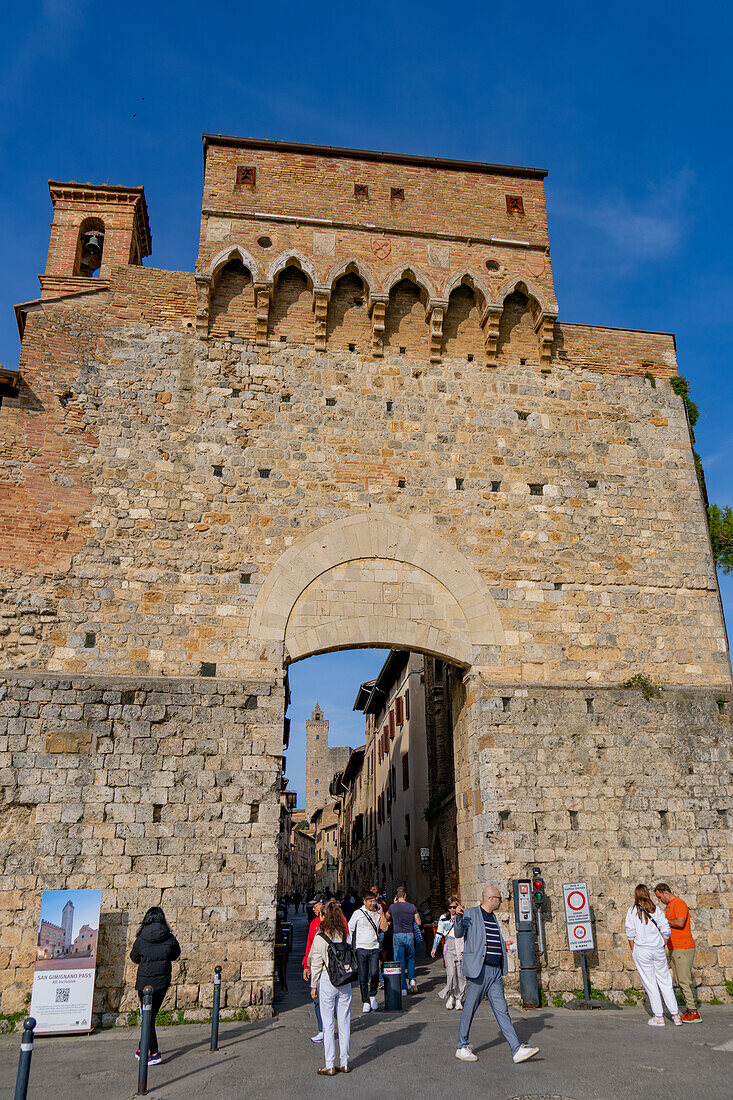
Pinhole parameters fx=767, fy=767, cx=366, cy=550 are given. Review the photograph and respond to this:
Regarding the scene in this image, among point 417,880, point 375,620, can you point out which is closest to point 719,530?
point 375,620

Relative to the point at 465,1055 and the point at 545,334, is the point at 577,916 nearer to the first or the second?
the point at 465,1055

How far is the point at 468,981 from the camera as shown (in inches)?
275

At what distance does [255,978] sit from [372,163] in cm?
1271

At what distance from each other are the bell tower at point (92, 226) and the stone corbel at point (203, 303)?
1859mm

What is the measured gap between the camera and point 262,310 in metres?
12.2

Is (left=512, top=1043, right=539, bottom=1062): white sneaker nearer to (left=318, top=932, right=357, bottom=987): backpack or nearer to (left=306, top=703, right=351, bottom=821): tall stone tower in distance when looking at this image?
(left=318, top=932, right=357, bottom=987): backpack

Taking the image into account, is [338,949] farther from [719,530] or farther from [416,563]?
[719,530]

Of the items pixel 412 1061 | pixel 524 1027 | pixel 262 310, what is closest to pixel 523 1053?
pixel 412 1061

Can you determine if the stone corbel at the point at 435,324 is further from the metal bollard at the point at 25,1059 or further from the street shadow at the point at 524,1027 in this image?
the metal bollard at the point at 25,1059

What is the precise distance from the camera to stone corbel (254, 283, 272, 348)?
1217 cm

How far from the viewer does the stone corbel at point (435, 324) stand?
12.5 m

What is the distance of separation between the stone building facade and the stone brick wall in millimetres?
41

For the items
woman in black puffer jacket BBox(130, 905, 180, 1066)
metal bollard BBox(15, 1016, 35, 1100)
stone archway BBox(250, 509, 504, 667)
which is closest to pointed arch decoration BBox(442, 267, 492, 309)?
stone archway BBox(250, 509, 504, 667)

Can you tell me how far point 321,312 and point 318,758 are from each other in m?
82.0
